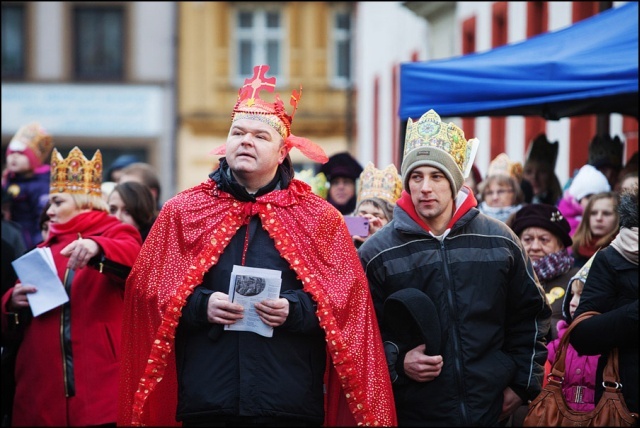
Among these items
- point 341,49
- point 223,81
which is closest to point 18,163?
point 223,81

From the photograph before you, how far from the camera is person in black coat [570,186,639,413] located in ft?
20.1

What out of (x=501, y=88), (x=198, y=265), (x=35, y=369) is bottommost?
(x=35, y=369)

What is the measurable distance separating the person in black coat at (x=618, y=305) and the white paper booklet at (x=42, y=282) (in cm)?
298

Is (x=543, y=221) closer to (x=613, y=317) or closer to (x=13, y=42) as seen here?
(x=613, y=317)

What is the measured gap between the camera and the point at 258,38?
36.7 metres

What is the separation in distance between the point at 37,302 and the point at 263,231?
89.6 inches

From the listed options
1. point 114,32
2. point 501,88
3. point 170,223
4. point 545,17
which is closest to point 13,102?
point 114,32

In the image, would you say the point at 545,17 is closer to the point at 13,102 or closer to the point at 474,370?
the point at 474,370

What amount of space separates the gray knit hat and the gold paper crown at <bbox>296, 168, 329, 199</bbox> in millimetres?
3551

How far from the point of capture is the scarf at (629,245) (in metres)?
6.19

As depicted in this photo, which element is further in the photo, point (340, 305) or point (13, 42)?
point (13, 42)

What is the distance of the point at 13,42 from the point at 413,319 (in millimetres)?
30813

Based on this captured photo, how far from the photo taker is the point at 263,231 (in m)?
5.99

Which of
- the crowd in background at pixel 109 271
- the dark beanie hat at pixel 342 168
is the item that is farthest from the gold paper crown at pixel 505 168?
the crowd in background at pixel 109 271
